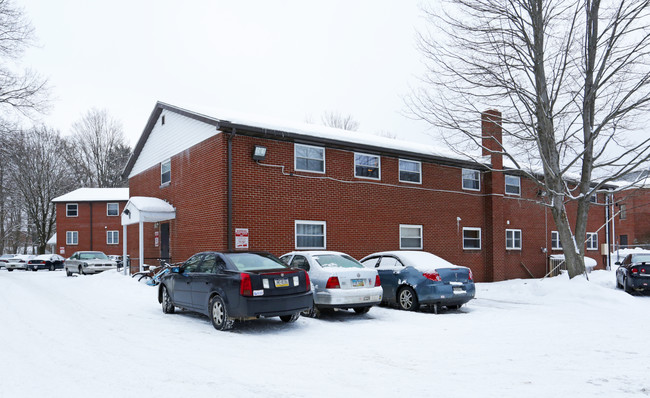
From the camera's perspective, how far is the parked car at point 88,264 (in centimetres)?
2628

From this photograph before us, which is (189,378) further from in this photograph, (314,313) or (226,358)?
(314,313)

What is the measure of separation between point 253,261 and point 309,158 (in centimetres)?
807

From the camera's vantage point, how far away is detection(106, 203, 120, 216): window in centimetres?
4509

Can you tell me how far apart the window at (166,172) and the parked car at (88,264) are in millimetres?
8664

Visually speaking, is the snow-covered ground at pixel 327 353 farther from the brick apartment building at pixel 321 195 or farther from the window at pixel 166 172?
the window at pixel 166 172

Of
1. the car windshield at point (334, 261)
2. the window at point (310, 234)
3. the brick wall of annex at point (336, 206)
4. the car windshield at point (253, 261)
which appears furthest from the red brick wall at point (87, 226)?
the car windshield at point (253, 261)

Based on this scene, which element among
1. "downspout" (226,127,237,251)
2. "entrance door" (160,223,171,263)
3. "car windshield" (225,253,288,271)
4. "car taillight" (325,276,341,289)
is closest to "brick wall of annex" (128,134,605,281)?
"downspout" (226,127,237,251)

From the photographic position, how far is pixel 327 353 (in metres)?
7.54

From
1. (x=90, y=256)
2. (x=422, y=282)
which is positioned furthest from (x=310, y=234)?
(x=90, y=256)

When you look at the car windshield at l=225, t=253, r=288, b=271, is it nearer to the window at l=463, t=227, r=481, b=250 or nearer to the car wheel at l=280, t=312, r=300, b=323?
the car wheel at l=280, t=312, r=300, b=323

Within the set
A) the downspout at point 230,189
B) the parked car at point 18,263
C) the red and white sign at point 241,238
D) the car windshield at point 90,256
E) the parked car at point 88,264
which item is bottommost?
the parked car at point 18,263

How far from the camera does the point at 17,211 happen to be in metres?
59.5

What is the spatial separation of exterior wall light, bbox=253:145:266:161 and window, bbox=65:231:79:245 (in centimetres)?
3581

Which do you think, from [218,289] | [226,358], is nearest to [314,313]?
[218,289]
